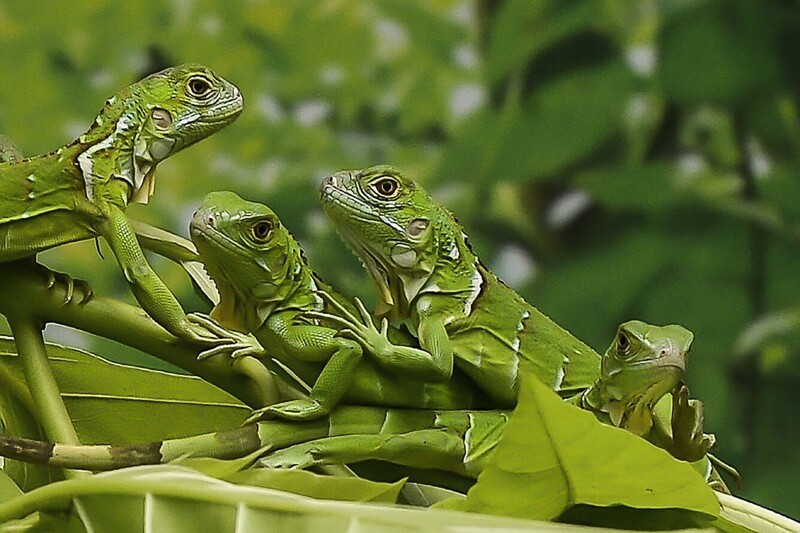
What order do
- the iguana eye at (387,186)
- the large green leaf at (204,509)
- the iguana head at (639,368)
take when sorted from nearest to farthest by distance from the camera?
the large green leaf at (204,509), the iguana head at (639,368), the iguana eye at (387,186)

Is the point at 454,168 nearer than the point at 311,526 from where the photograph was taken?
No

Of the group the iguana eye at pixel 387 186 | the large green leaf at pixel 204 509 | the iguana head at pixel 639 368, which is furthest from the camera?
the iguana eye at pixel 387 186

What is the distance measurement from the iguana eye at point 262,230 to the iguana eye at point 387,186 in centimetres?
8

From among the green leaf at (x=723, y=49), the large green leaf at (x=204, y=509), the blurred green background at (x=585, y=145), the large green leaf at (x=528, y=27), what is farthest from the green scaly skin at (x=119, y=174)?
the green leaf at (x=723, y=49)

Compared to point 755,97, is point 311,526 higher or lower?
higher

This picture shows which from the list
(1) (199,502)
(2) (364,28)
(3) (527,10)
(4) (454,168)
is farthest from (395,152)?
(1) (199,502)

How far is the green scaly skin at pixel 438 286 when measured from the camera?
45cm

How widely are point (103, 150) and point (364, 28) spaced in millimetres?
1508

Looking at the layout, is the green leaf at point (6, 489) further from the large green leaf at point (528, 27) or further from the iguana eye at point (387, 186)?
the large green leaf at point (528, 27)

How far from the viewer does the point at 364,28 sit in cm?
189

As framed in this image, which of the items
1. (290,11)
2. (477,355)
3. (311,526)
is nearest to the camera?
(311,526)

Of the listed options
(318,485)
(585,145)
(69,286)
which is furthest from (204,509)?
(585,145)

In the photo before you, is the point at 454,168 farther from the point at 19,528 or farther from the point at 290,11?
the point at 19,528

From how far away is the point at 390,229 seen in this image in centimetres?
47
